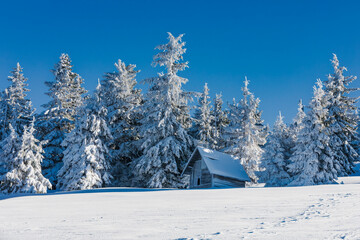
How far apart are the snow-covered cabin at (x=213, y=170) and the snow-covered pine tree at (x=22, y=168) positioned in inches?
549

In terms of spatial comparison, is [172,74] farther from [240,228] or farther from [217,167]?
[240,228]

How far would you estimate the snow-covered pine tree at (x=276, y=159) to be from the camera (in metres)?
44.1

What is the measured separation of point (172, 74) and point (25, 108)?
66.6ft

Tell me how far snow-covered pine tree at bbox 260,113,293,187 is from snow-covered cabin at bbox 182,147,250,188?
40.5ft

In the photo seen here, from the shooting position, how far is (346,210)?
11.0 meters

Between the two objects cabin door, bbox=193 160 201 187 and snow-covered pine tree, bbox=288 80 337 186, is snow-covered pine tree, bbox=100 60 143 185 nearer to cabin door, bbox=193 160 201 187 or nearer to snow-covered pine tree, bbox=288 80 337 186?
cabin door, bbox=193 160 201 187

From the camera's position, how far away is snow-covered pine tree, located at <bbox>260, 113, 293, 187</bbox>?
44094 millimetres

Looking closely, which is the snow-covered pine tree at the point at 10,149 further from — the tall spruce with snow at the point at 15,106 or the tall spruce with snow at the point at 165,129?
the tall spruce with snow at the point at 165,129

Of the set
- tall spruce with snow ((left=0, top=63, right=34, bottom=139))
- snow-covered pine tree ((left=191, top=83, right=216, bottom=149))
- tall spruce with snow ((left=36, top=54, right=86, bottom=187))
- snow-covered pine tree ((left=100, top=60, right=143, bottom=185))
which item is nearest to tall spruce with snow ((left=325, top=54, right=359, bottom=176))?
snow-covered pine tree ((left=191, top=83, right=216, bottom=149))

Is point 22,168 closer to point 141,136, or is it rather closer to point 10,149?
point 10,149

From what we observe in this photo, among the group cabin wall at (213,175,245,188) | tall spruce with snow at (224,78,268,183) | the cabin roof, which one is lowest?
cabin wall at (213,175,245,188)

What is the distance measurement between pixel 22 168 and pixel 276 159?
30644 mm

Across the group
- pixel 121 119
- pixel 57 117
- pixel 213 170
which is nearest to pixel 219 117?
pixel 121 119

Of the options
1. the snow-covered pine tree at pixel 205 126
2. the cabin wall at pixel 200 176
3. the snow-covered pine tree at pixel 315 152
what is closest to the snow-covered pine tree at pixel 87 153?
the cabin wall at pixel 200 176
